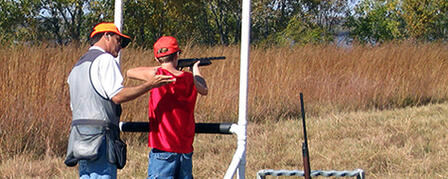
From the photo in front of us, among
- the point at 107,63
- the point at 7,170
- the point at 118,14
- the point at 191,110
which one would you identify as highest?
the point at 118,14

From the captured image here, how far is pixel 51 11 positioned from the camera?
22188mm

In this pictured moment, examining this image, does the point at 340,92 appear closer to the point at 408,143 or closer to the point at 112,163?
the point at 408,143

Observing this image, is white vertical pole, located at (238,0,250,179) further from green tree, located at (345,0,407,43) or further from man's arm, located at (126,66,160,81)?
green tree, located at (345,0,407,43)

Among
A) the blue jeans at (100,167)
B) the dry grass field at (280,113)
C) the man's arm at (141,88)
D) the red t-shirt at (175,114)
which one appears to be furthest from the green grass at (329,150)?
the man's arm at (141,88)

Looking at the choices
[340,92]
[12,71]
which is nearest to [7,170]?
[12,71]

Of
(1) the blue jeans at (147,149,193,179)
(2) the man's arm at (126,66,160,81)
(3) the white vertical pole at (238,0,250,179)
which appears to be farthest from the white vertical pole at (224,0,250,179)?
(2) the man's arm at (126,66,160,81)

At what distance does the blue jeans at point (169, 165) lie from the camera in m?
3.83

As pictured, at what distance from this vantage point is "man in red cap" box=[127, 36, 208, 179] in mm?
3770

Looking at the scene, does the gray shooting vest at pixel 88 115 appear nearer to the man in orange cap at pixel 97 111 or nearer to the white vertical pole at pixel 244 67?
the man in orange cap at pixel 97 111

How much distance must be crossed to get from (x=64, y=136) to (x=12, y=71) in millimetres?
896

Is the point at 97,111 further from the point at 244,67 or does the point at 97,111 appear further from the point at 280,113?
the point at 280,113

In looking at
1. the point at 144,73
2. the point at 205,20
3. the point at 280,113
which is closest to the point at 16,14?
the point at 205,20

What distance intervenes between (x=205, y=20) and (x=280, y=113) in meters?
17.1

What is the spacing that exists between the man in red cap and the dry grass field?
6.82 ft
